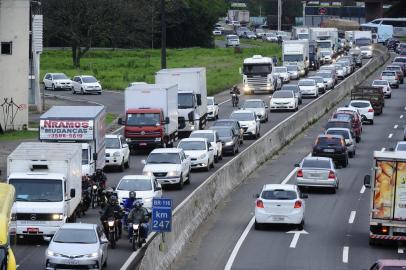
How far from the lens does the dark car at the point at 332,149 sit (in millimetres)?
53656

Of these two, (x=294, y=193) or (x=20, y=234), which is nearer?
(x=20, y=234)

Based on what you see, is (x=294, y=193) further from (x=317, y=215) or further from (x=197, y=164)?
(x=197, y=164)

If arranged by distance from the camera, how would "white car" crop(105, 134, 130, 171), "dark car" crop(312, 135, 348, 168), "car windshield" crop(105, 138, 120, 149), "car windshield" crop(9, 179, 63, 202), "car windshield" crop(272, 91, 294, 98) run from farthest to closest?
"car windshield" crop(272, 91, 294, 98) → "dark car" crop(312, 135, 348, 168) → "car windshield" crop(105, 138, 120, 149) → "white car" crop(105, 134, 130, 171) → "car windshield" crop(9, 179, 63, 202)

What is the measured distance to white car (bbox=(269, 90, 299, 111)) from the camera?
7719 cm

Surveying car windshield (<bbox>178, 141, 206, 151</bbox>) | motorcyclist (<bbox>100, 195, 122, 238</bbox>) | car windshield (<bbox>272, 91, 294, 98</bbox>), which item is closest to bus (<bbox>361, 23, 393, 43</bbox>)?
car windshield (<bbox>272, 91, 294, 98</bbox>)

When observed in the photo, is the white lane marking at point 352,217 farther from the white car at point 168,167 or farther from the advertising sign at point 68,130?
the advertising sign at point 68,130

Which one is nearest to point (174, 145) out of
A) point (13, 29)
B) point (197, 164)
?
point (197, 164)

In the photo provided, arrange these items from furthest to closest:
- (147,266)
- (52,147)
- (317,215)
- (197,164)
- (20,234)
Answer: (197,164) → (317,215) → (52,147) → (20,234) → (147,266)

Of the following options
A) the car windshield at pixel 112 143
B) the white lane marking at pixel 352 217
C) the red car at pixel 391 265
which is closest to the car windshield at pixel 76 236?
the red car at pixel 391 265

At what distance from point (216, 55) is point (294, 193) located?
101 meters

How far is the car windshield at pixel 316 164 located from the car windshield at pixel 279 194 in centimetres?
879

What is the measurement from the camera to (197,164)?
50.6 meters

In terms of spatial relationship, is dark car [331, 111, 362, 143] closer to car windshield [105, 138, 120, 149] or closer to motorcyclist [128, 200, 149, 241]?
car windshield [105, 138, 120, 149]

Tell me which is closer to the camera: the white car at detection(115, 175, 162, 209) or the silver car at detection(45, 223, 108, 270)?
the silver car at detection(45, 223, 108, 270)
